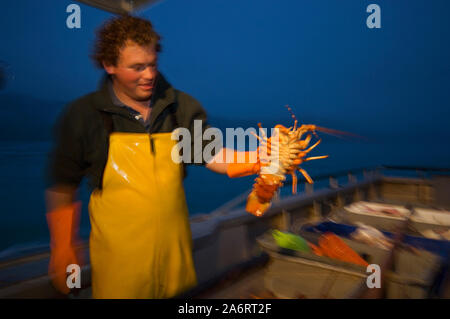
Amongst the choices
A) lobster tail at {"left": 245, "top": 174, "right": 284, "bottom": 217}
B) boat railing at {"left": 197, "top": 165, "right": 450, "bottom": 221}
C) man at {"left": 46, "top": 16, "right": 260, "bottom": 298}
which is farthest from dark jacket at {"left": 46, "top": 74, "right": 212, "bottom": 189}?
boat railing at {"left": 197, "top": 165, "right": 450, "bottom": 221}

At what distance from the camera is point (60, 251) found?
1178mm

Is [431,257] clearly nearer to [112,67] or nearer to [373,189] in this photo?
[112,67]

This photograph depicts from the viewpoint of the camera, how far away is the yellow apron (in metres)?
1.10

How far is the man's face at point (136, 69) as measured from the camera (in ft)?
3.52

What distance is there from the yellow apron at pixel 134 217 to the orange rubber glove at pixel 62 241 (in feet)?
0.31

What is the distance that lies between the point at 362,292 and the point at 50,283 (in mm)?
1597

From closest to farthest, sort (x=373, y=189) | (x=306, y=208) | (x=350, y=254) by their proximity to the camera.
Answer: (x=350, y=254) → (x=306, y=208) → (x=373, y=189)

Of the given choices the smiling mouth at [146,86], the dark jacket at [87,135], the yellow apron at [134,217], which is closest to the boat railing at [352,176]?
the yellow apron at [134,217]

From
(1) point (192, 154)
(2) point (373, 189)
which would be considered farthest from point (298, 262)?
(2) point (373, 189)

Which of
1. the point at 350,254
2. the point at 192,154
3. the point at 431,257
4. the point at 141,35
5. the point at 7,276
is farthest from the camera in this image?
the point at 350,254

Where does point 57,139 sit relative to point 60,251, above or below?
above

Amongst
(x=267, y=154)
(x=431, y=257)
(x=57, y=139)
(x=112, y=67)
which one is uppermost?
(x=112, y=67)

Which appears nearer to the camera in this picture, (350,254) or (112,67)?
(112,67)

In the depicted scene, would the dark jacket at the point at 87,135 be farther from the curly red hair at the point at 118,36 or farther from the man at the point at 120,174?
the curly red hair at the point at 118,36
